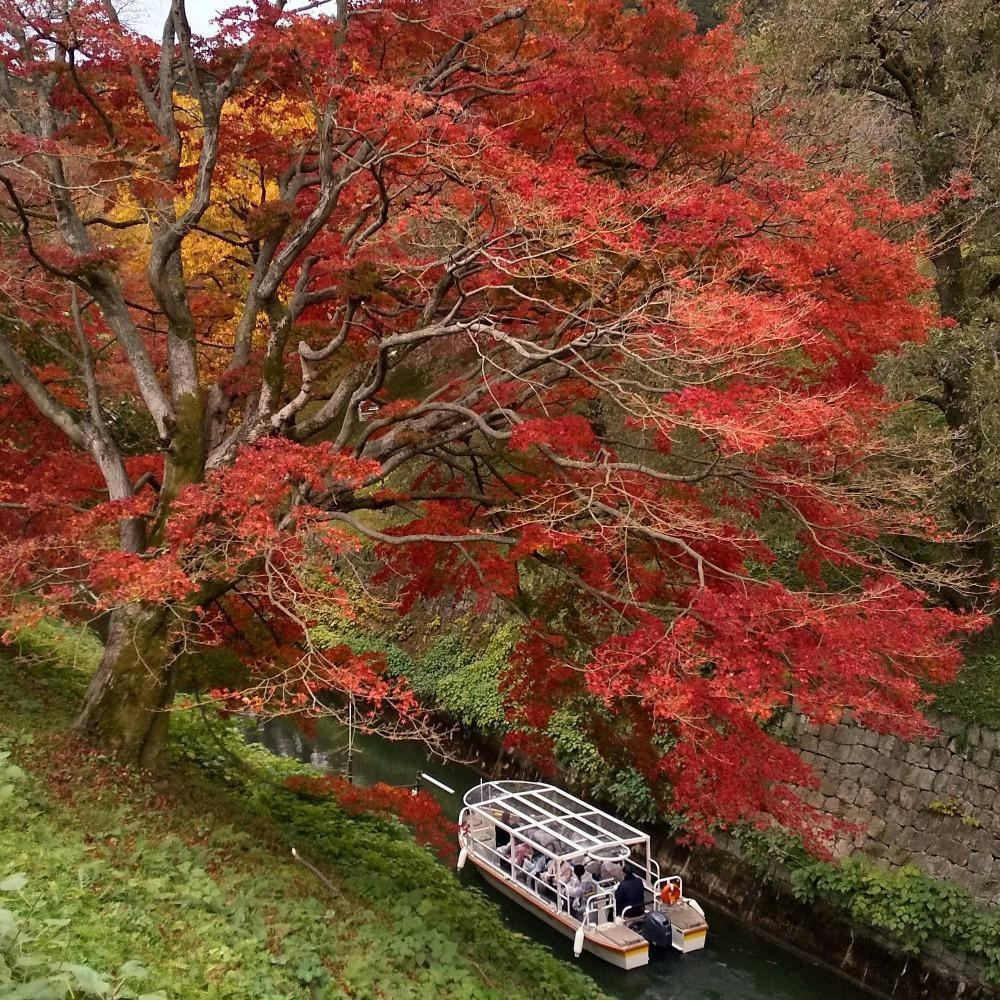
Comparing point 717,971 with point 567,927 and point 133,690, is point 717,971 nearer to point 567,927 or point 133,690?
point 567,927

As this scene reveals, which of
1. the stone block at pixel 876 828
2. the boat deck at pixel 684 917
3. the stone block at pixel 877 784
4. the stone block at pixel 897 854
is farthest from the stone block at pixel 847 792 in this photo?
the boat deck at pixel 684 917

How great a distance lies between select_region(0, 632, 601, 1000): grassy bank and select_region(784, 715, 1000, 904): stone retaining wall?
18.0ft

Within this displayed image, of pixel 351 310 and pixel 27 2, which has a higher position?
pixel 27 2

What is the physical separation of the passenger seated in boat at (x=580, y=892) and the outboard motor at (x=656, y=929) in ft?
2.58

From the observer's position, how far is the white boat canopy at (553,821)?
38.6 feet

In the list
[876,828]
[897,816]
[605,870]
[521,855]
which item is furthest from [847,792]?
[521,855]

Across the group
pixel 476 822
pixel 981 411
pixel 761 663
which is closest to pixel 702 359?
pixel 761 663

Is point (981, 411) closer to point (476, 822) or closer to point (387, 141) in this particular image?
point (387, 141)

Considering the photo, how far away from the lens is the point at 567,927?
11.6 metres

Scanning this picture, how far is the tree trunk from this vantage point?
7680 mm

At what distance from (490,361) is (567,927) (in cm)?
825

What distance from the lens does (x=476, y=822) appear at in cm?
1369

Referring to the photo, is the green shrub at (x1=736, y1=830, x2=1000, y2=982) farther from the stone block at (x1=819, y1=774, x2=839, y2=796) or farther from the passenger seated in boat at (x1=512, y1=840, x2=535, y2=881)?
the passenger seated in boat at (x1=512, y1=840, x2=535, y2=881)

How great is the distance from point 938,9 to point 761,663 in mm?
10520
